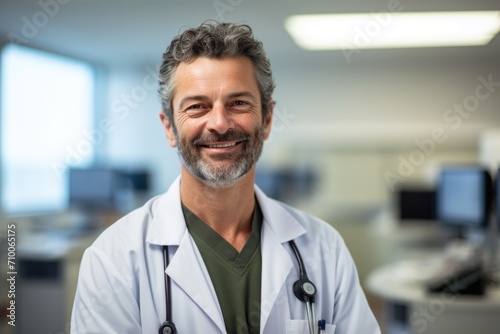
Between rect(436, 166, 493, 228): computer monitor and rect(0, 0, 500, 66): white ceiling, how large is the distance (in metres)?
0.74

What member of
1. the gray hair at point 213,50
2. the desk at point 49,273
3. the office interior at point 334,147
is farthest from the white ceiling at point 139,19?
the desk at point 49,273

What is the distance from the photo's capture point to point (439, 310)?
2.03 meters

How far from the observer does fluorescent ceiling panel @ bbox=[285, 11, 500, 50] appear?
1982 mm

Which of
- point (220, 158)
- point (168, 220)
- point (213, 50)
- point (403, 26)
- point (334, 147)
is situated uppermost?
point (403, 26)

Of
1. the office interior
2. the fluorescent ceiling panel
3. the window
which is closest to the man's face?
the office interior

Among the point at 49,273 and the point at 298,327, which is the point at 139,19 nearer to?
the point at 49,273

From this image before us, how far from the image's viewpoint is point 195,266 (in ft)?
3.65

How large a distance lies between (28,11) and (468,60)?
407cm

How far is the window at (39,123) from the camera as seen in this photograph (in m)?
2.97

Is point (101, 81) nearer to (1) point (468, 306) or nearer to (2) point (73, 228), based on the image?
(2) point (73, 228)

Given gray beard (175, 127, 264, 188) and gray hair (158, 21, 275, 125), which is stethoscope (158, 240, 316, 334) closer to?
gray beard (175, 127, 264, 188)

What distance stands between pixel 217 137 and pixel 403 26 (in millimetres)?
1941

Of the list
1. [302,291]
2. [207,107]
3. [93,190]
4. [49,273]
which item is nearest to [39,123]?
[93,190]

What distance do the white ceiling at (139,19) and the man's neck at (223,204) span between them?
0.37m
